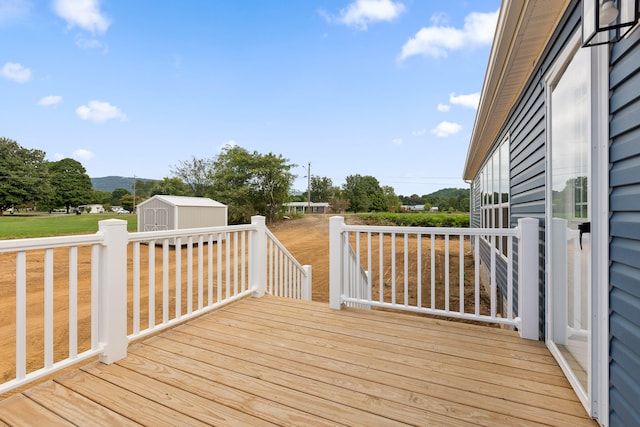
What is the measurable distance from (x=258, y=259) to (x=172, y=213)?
9.52 meters


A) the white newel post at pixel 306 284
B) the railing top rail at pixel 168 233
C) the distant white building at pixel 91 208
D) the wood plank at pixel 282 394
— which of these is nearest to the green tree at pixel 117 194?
the distant white building at pixel 91 208

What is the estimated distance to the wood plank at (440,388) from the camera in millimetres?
1515

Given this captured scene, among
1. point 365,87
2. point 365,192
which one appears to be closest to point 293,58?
point 365,87

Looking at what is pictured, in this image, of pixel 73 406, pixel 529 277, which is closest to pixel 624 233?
pixel 529 277

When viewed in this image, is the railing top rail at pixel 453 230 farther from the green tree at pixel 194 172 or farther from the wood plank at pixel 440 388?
the green tree at pixel 194 172

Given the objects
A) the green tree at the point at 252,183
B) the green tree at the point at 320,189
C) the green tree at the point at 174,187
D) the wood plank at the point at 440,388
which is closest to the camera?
the wood plank at the point at 440,388

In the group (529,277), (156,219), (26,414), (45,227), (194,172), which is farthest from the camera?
(194,172)

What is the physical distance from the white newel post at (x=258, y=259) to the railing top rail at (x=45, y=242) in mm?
1654

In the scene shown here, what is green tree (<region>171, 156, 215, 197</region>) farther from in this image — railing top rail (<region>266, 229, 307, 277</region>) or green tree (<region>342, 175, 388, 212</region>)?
railing top rail (<region>266, 229, 307, 277</region>)

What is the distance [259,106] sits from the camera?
2272cm

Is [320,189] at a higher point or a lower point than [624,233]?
higher

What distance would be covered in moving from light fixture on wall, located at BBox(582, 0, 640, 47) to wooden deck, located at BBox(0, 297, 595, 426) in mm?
1646

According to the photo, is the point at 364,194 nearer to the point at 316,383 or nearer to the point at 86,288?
the point at 86,288

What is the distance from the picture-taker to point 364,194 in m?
41.9
